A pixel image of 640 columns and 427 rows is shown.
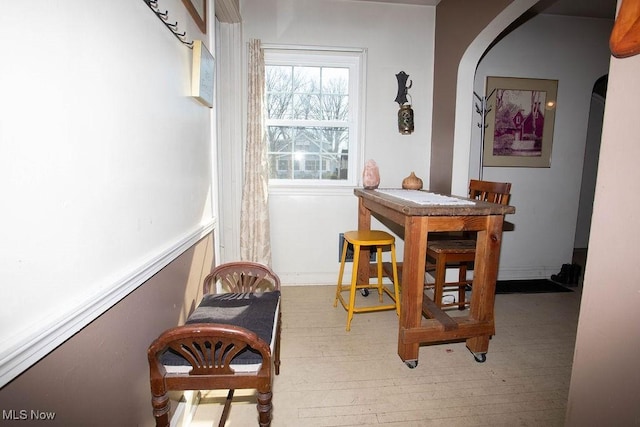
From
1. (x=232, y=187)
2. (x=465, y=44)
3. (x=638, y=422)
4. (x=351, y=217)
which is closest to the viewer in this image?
(x=638, y=422)

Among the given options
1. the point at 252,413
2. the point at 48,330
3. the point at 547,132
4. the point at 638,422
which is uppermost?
the point at 547,132

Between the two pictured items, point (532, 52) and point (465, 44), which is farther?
point (532, 52)

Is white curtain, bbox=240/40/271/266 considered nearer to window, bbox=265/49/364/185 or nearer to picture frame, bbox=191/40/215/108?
window, bbox=265/49/364/185

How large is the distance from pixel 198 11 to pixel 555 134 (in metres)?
3.52

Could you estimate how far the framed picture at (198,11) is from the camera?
1618mm

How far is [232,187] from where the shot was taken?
3.09 metres

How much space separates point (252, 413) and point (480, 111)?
3218 millimetres

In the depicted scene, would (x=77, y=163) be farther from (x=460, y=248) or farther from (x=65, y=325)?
(x=460, y=248)

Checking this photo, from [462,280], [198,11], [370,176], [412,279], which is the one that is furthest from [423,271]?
[198,11]

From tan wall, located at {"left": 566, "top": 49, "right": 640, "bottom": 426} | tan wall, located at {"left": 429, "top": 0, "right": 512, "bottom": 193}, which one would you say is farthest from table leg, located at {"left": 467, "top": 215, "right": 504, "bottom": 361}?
tan wall, located at {"left": 429, "top": 0, "right": 512, "bottom": 193}

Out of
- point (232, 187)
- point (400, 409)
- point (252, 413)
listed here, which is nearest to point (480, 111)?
point (232, 187)

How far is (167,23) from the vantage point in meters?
1.32

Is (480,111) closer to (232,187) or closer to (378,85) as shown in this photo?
(378,85)

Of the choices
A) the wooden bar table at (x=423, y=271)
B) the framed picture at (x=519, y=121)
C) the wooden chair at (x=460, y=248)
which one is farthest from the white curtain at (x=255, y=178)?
the framed picture at (x=519, y=121)
